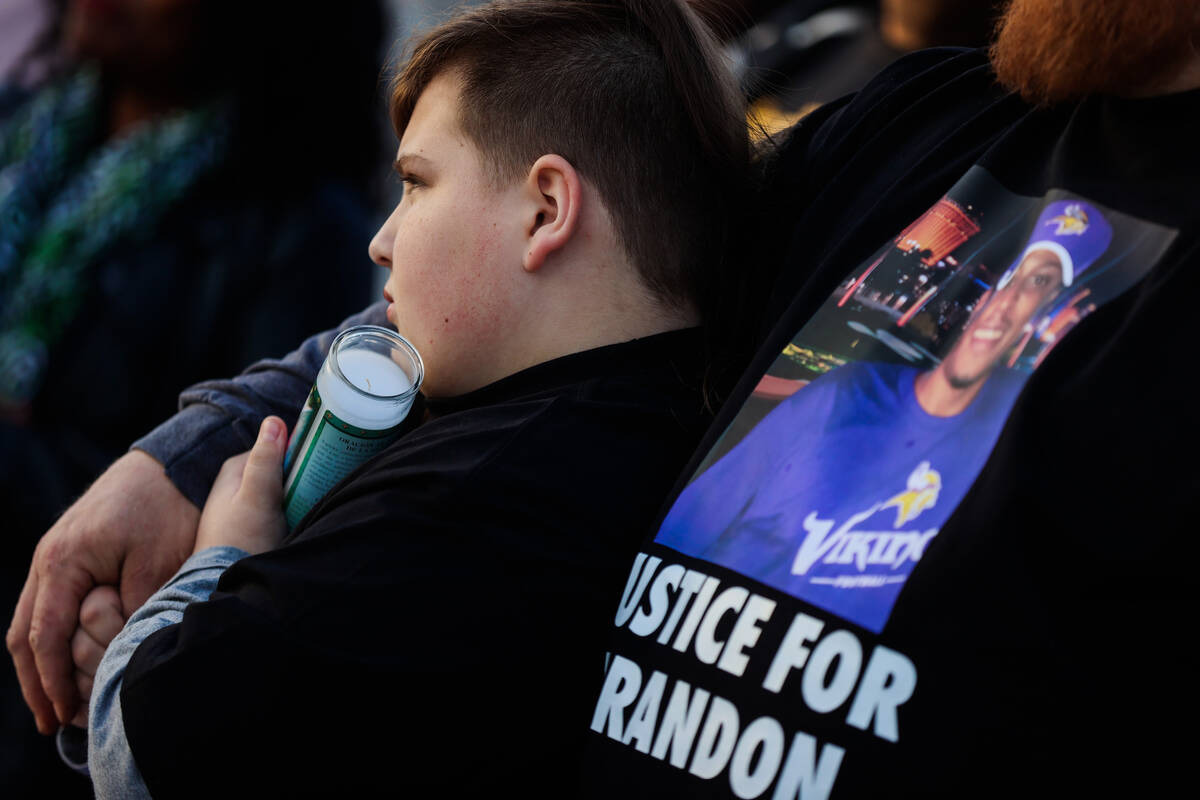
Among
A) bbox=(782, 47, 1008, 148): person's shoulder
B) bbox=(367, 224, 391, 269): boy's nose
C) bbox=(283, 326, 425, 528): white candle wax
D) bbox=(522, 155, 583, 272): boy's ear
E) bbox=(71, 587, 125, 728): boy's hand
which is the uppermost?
bbox=(782, 47, 1008, 148): person's shoulder

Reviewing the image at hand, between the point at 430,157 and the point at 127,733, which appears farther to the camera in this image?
the point at 430,157

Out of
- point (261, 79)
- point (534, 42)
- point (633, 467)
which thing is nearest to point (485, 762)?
point (633, 467)

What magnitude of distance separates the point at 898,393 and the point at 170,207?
2143 millimetres

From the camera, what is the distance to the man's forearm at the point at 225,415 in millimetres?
1533

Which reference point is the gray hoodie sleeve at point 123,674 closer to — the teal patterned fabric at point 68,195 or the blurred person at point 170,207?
the blurred person at point 170,207

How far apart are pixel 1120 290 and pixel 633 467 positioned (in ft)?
1.72

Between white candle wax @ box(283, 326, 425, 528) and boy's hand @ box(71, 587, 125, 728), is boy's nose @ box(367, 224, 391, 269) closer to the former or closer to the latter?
white candle wax @ box(283, 326, 425, 528)

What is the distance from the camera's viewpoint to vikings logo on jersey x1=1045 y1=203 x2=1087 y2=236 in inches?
37.8

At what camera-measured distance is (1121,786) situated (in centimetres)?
76

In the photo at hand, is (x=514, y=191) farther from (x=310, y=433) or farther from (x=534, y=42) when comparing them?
(x=310, y=433)

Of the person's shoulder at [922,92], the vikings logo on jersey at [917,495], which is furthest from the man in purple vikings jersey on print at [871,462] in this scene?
the person's shoulder at [922,92]

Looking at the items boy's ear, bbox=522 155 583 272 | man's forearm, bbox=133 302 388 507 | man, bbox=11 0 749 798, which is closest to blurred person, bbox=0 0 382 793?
man's forearm, bbox=133 302 388 507

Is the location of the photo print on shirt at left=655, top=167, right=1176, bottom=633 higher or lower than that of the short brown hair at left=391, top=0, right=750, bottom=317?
lower

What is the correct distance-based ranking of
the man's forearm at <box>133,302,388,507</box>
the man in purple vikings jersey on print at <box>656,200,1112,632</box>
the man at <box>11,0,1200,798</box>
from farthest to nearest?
the man's forearm at <box>133,302,388,507</box>, the man in purple vikings jersey on print at <box>656,200,1112,632</box>, the man at <box>11,0,1200,798</box>
